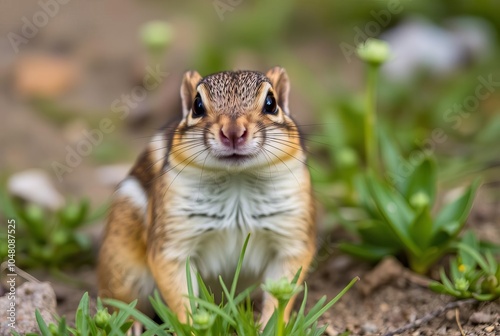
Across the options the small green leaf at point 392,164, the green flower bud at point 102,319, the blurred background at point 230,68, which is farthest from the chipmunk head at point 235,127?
the blurred background at point 230,68

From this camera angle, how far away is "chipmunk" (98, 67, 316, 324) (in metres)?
4.06

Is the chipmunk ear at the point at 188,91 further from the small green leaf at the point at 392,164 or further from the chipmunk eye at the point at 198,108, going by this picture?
the small green leaf at the point at 392,164

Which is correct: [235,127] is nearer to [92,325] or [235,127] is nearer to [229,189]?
[229,189]

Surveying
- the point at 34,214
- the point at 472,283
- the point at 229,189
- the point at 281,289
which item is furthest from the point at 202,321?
the point at 34,214

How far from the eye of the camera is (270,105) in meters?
4.20

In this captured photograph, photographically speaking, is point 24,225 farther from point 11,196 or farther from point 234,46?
point 234,46

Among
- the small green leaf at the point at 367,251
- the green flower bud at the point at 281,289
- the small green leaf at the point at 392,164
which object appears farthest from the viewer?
the small green leaf at the point at 392,164

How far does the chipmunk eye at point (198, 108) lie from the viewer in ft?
13.7

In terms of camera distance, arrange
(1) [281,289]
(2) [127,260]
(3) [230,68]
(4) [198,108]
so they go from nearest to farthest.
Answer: (1) [281,289] → (4) [198,108] → (2) [127,260] → (3) [230,68]

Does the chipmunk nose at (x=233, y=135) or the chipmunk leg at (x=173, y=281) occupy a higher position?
the chipmunk nose at (x=233, y=135)

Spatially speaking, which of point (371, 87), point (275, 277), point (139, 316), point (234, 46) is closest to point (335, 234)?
point (371, 87)

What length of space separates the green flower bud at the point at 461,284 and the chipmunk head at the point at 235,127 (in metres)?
1.02

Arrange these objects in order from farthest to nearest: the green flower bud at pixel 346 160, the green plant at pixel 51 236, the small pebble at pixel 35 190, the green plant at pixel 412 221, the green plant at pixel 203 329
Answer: the small pebble at pixel 35 190 → the green flower bud at pixel 346 160 → the green plant at pixel 51 236 → the green plant at pixel 412 221 → the green plant at pixel 203 329

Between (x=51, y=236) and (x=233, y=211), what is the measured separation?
202 cm
